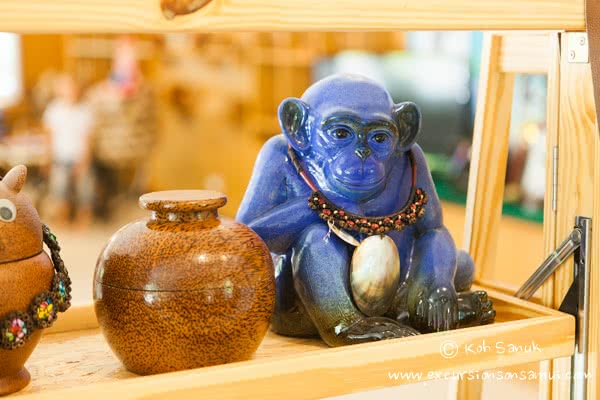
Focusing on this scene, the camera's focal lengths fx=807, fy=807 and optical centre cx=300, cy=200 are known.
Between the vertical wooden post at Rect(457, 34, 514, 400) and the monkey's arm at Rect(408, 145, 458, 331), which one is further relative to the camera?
the vertical wooden post at Rect(457, 34, 514, 400)

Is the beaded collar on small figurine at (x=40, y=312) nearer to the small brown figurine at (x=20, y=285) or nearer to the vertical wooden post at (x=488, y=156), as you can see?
the small brown figurine at (x=20, y=285)

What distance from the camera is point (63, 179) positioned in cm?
495

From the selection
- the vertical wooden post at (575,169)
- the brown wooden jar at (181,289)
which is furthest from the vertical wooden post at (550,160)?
the brown wooden jar at (181,289)

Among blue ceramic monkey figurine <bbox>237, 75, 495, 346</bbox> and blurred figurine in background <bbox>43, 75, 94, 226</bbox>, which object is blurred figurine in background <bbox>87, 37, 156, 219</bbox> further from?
blue ceramic monkey figurine <bbox>237, 75, 495, 346</bbox>

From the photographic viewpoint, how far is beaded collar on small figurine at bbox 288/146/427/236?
78 centimetres

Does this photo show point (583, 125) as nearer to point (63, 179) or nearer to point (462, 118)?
point (462, 118)

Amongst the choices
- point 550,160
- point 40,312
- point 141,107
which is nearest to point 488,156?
point 550,160

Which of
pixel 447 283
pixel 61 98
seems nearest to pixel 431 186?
pixel 447 283

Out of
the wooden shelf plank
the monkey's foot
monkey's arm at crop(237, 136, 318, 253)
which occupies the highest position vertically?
the wooden shelf plank

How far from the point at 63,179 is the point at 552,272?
14.6 feet

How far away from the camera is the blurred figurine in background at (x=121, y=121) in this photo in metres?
4.86

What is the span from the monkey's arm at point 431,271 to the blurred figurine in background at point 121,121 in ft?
13.8

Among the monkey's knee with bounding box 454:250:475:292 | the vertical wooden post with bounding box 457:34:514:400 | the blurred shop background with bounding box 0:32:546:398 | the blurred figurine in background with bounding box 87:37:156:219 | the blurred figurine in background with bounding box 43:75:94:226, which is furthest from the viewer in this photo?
the blurred figurine in background with bounding box 87:37:156:219

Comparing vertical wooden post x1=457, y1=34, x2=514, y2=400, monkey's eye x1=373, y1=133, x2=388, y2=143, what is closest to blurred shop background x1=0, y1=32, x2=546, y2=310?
vertical wooden post x1=457, y1=34, x2=514, y2=400
